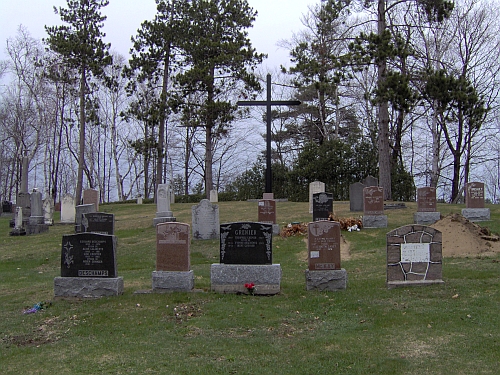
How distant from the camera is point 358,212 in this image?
64.6 feet

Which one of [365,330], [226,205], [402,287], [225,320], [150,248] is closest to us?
[365,330]

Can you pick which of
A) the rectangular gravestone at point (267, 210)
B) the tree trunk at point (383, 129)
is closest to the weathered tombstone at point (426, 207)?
the rectangular gravestone at point (267, 210)

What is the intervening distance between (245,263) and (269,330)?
195cm

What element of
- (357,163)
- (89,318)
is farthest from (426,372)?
(357,163)

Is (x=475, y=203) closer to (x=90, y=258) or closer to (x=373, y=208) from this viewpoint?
(x=373, y=208)

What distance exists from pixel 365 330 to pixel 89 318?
3.85 m

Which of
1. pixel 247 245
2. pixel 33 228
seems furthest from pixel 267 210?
pixel 33 228

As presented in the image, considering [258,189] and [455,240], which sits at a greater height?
[258,189]

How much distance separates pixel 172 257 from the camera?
843cm

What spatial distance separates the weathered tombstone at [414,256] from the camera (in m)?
8.24

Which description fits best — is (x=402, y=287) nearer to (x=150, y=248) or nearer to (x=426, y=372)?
(x=426, y=372)

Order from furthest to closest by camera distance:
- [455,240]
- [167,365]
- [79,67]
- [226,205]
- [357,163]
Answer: [79,67] < [357,163] < [226,205] < [455,240] < [167,365]

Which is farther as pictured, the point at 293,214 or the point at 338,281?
the point at 293,214

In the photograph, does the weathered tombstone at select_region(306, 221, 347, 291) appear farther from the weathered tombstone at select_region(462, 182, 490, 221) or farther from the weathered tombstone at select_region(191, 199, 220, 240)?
the weathered tombstone at select_region(462, 182, 490, 221)
